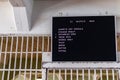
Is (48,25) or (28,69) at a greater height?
(48,25)

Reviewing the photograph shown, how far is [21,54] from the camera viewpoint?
10.5ft

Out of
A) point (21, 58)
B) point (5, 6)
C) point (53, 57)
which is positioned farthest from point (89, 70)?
point (5, 6)

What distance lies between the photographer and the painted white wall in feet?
10.8

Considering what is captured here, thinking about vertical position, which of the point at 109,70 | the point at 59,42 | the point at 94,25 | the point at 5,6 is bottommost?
the point at 109,70

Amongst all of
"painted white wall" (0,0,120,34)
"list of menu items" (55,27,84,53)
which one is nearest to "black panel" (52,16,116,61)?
"list of menu items" (55,27,84,53)

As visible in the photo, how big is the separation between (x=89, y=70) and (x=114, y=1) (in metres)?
1.08

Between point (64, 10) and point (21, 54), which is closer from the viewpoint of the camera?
point (21, 54)

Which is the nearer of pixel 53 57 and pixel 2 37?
pixel 53 57

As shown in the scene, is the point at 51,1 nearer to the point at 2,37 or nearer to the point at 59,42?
the point at 59,42

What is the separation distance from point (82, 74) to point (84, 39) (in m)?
0.47

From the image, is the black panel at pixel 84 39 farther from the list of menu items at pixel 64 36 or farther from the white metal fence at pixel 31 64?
the white metal fence at pixel 31 64

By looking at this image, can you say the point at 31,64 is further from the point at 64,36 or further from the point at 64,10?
the point at 64,10

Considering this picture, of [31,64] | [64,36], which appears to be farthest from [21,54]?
[64,36]

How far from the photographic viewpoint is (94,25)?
3139 mm
